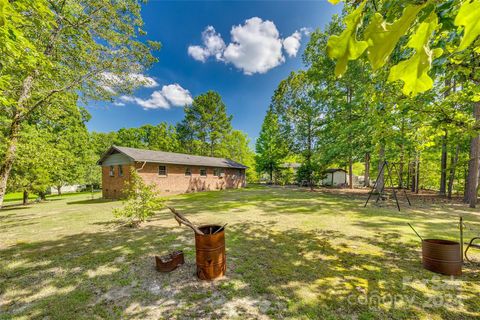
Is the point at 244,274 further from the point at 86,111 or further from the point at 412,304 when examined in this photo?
the point at 86,111

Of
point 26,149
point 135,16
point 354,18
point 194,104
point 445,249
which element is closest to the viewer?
point 354,18

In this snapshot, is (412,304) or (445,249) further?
(445,249)

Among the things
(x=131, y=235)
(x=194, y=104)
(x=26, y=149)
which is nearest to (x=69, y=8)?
(x=26, y=149)

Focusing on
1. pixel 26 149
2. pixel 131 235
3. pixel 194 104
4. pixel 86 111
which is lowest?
pixel 131 235

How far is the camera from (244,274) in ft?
11.8

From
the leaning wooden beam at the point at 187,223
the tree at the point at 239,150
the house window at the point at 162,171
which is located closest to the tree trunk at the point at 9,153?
the leaning wooden beam at the point at 187,223

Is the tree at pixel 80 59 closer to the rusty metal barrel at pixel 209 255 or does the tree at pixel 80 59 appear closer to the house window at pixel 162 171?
the rusty metal barrel at pixel 209 255

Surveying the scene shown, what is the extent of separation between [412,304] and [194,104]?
32775 millimetres

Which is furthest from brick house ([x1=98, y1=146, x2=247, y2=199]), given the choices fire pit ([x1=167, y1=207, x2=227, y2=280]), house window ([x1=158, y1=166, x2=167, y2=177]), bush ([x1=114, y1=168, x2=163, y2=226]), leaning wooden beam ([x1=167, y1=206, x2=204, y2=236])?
fire pit ([x1=167, y1=207, x2=227, y2=280])

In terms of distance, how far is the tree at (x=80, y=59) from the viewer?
6.59m

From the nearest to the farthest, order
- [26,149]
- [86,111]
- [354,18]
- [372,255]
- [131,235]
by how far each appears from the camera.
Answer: [354,18]
[372,255]
[131,235]
[26,149]
[86,111]

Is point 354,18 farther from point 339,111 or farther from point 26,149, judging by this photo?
point 339,111

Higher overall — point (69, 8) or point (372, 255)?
point (69, 8)

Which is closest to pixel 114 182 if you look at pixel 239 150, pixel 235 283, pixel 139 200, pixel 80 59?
pixel 80 59
